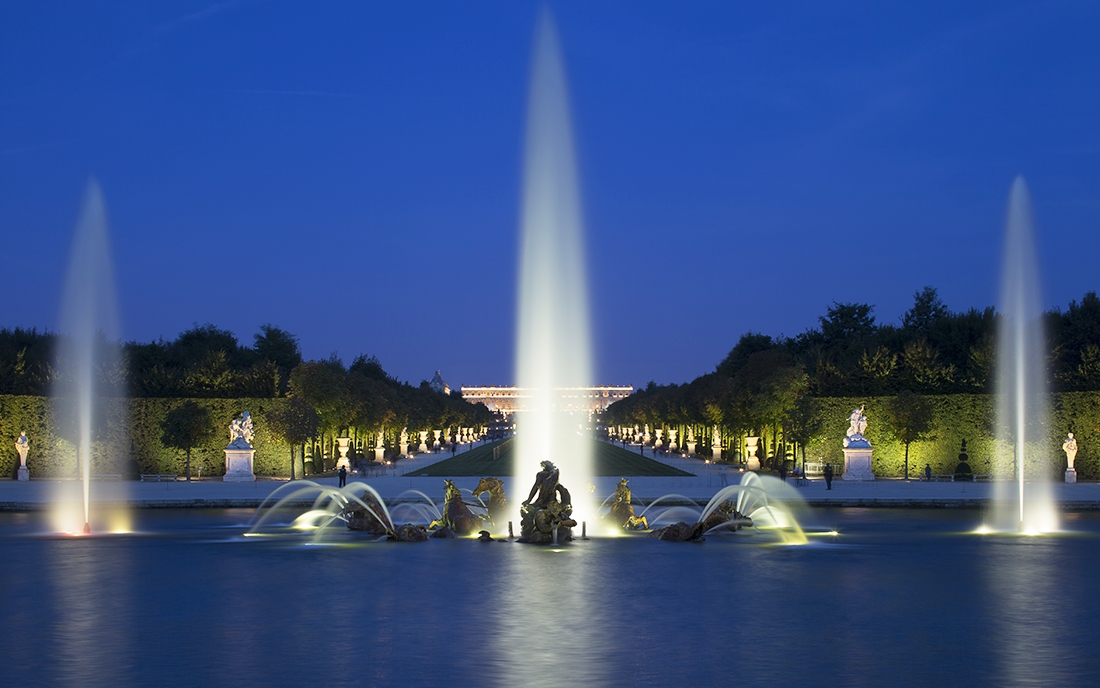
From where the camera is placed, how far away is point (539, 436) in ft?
105

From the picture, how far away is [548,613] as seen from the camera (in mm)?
17016

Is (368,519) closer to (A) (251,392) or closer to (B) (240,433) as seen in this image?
(B) (240,433)

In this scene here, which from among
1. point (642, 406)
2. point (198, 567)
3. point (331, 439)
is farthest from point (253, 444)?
point (642, 406)

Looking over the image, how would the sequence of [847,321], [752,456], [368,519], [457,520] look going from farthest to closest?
[847,321], [752,456], [368,519], [457,520]

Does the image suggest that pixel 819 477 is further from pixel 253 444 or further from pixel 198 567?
pixel 198 567

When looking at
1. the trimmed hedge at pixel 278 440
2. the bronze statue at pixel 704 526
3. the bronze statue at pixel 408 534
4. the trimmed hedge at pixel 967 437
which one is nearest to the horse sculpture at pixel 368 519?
the bronze statue at pixel 408 534

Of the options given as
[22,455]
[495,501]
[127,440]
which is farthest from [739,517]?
[22,455]

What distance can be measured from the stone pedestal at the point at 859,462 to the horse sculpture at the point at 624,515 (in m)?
25.7

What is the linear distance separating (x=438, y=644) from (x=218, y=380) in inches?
1868

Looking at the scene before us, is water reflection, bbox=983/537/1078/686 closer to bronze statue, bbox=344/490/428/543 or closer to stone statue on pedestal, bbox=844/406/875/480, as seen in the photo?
bronze statue, bbox=344/490/428/543

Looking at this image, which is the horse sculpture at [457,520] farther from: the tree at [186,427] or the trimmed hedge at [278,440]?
the trimmed hedge at [278,440]

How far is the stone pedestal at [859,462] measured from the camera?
52500 mm

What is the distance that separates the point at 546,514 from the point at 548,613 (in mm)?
9017

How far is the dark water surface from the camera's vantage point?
13.4 metres
